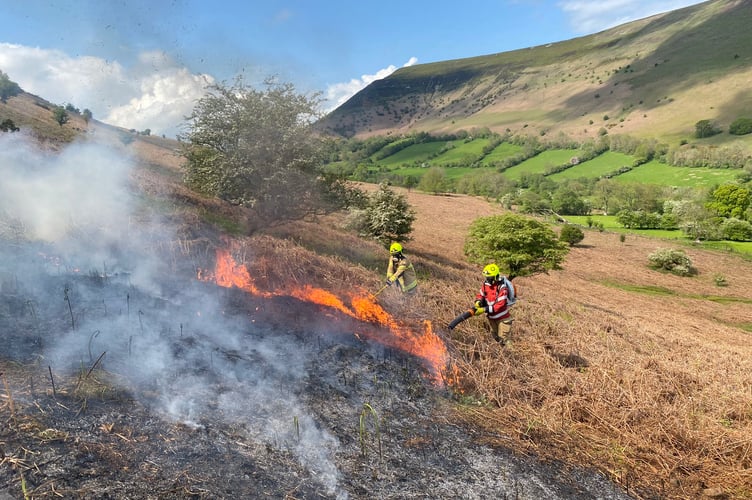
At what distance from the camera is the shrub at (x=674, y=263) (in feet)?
126

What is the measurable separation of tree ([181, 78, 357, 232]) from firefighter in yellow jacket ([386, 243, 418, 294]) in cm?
653

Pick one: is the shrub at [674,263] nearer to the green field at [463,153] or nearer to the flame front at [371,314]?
the flame front at [371,314]

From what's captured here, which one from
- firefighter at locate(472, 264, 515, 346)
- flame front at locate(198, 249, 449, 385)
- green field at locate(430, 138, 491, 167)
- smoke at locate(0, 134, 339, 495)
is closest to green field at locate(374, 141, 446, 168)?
green field at locate(430, 138, 491, 167)

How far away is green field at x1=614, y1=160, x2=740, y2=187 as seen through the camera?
74.2 meters

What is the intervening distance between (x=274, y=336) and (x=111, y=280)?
431 centimetres

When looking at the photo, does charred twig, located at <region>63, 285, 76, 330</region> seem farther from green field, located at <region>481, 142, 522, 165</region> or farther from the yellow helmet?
green field, located at <region>481, 142, 522, 165</region>

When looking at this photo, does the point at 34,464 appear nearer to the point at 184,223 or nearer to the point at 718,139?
the point at 184,223

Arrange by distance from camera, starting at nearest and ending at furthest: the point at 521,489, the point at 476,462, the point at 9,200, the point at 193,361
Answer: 1. the point at 521,489
2. the point at 476,462
3. the point at 193,361
4. the point at 9,200

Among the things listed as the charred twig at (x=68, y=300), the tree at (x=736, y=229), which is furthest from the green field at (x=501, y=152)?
the charred twig at (x=68, y=300)

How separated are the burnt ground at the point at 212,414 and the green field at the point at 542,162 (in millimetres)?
99635

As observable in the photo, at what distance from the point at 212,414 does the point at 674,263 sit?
154 ft

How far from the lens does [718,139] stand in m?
93.6

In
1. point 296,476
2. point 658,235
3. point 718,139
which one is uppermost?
point 718,139

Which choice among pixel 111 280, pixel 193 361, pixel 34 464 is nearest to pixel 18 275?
pixel 111 280
